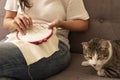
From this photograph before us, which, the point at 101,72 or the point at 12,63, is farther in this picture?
the point at 101,72

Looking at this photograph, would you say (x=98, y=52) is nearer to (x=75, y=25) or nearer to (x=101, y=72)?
(x=101, y=72)

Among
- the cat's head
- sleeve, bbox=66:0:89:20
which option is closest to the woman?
sleeve, bbox=66:0:89:20

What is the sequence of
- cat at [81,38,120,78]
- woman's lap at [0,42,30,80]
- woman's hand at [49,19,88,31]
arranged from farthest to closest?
woman's hand at [49,19,88,31] → cat at [81,38,120,78] → woman's lap at [0,42,30,80]

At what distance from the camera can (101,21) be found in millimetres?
1355

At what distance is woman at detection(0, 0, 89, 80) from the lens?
1044 millimetres

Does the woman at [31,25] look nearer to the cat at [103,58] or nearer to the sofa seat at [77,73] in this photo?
the sofa seat at [77,73]

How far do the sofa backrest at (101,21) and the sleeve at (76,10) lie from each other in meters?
0.05

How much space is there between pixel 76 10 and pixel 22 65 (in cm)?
45

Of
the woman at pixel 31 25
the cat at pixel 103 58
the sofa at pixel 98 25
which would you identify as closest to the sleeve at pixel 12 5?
the woman at pixel 31 25

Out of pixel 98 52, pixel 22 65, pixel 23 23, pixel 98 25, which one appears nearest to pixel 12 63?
pixel 22 65

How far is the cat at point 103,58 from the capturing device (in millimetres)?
1124

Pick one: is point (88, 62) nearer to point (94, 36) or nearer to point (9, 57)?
point (94, 36)

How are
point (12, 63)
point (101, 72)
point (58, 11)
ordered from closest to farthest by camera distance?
point (12, 63) < point (101, 72) < point (58, 11)

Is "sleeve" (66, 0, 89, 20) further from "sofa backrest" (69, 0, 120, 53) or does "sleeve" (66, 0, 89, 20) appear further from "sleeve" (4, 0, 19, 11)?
"sleeve" (4, 0, 19, 11)
